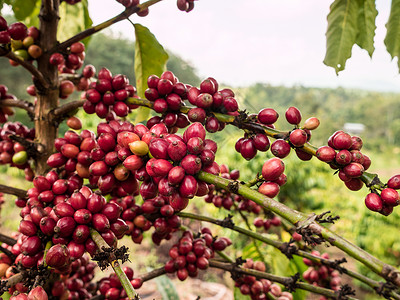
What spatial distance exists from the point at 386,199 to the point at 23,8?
1.79 m

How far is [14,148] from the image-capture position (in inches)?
51.4

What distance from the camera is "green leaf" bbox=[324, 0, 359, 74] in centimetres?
112

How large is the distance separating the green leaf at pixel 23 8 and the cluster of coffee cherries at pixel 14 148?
60 cm

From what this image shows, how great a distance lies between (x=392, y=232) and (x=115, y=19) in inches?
277

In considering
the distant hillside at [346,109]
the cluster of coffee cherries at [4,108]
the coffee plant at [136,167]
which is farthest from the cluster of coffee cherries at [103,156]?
the distant hillside at [346,109]

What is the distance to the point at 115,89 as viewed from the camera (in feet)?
3.86

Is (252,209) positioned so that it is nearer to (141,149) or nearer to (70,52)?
(141,149)

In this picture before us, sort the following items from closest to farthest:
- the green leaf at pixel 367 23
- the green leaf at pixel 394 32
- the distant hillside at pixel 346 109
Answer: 1. the green leaf at pixel 394 32
2. the green leaf at pixel 367 23
3. the distant hillside at pixel 346 109

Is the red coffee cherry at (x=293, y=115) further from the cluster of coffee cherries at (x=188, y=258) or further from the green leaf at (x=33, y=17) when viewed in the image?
the green leaf at (x=33, y=17)

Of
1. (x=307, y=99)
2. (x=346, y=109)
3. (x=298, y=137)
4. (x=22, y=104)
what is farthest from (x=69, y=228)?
(x=346, y=109)

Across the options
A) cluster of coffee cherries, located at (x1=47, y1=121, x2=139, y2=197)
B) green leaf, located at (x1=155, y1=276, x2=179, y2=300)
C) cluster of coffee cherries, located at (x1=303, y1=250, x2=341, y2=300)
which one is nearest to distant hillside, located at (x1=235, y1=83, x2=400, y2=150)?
cluster of coffee cherries, located at (x1=303, y1=250, x2=341, y2=300)

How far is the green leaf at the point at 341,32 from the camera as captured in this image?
1.12 meters

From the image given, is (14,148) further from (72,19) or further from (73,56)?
(72,19)

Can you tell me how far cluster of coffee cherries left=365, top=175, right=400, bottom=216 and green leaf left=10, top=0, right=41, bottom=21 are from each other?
5.73 feet
